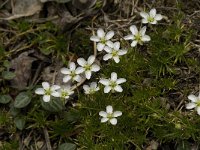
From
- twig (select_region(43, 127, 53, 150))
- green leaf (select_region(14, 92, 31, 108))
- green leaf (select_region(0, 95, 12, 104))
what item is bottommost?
twig (select_region(43, 127, 53, 150))

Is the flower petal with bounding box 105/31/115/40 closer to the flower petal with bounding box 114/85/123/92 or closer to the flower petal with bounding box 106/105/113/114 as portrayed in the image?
the flower petal with bounding box 114/85/123/92

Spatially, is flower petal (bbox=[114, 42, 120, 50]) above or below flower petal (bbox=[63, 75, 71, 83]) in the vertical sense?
above

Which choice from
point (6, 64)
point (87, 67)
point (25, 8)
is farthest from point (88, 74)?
point (25, 8)

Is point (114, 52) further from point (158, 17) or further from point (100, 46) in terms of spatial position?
point (158, 17)

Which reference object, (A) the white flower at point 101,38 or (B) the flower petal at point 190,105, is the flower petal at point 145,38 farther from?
(B) the flower petal at point 190,105

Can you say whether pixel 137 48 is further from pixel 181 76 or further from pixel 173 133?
pixel 173 133

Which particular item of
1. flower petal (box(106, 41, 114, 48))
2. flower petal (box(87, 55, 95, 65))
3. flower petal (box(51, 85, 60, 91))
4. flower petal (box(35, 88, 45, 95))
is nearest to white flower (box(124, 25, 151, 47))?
flower petal (box(106, 41, 114, 48))
